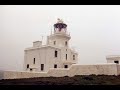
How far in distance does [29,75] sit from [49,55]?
13.2ft

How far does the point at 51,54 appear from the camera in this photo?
78.8 ft

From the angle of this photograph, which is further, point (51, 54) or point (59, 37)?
point (59, 37)

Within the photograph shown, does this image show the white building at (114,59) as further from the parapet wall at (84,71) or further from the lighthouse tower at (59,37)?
the lighthouse tower at (59,37)

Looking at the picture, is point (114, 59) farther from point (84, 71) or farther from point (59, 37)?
point (59, 37)

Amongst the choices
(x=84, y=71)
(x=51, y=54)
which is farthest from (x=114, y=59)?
(x=51, y=54)

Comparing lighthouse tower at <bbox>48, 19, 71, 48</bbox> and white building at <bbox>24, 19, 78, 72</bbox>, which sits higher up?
lighthouse tower at <bbox>48, 19, 71, 48</bbox>

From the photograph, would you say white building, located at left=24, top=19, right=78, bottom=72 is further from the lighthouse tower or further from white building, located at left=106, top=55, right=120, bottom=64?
white building, located at left=106, top=55, right=120, bottom=64

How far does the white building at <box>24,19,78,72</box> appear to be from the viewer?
78.4 feet

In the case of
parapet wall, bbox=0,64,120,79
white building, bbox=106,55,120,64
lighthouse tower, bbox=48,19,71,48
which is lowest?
parapet wall, bbox=0,64,120,79

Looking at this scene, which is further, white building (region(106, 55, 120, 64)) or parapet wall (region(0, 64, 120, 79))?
white building (region(106, 55, 120, 64))

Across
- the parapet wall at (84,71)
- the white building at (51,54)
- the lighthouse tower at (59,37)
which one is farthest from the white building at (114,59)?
the lighthouse tower at (59,37)

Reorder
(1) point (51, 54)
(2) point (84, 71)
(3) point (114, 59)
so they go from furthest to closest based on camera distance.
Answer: (1) point (51, 54)
(3) point (114, 59)
(2) point (84, 71)

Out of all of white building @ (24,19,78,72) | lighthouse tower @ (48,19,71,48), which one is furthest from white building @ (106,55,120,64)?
lighthouse tower @ (48,19,71,48)
